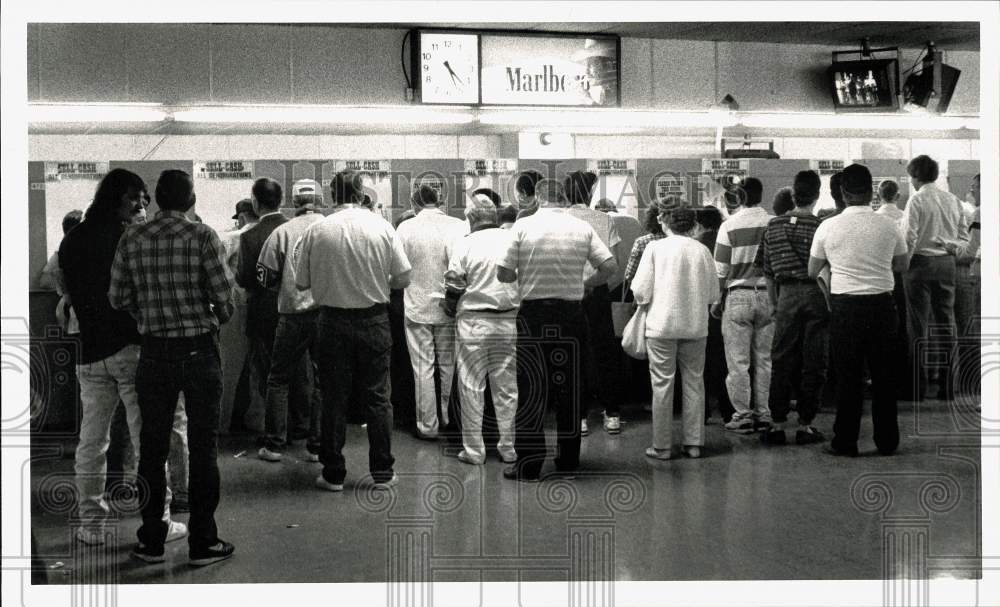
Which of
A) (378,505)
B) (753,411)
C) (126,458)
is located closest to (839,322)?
(753,411)

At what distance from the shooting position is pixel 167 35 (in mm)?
4664

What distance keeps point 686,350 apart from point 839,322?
766 mm

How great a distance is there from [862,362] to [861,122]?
45.6 inches

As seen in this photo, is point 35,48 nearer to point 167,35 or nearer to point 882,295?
point 167,35

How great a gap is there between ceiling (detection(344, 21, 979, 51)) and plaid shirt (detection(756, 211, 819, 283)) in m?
0.86

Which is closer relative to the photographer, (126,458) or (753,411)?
(126,458)

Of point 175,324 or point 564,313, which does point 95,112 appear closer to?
point 175,324

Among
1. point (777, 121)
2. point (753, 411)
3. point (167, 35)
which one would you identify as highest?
point (167, 35)

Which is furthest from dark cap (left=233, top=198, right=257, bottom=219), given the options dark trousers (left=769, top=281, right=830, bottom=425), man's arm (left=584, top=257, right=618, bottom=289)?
dark trousers (left=769, top=281, right=830, bottom=425)

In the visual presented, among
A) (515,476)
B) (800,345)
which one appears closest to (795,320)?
(800,345)

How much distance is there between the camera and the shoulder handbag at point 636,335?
5.26 meters

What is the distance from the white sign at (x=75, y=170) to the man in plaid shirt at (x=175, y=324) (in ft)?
1.32

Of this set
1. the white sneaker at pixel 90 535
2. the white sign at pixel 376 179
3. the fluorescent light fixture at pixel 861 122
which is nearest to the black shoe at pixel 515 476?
the white sign at pixel 376 179

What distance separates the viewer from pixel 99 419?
4480mm
